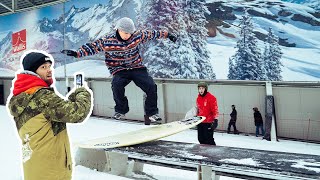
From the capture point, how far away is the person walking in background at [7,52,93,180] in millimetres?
2330

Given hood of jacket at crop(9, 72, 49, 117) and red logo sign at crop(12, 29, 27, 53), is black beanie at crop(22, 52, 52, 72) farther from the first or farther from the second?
red logo sign at crop(12, 29, 27, 53)

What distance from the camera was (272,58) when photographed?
33.1 feet

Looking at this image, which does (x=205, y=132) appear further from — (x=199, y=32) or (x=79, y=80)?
(x=199, y=32)

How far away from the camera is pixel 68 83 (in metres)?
16.6

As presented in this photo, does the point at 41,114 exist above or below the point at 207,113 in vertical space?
above

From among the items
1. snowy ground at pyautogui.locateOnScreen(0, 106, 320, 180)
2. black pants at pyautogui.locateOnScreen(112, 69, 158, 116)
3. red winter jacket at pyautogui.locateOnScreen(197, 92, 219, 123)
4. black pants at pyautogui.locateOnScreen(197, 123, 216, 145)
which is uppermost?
black pants at pyautogui.locateOnScreen(112, 69, 158, 116)

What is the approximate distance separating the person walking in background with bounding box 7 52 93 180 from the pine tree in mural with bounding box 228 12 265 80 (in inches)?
348

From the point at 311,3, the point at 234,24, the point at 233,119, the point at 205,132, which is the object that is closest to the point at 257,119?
the point at 233,119

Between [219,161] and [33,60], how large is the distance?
2.54 meters

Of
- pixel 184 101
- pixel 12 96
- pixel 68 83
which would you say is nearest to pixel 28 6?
pixel 68 83

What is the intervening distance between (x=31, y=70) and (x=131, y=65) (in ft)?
7.04

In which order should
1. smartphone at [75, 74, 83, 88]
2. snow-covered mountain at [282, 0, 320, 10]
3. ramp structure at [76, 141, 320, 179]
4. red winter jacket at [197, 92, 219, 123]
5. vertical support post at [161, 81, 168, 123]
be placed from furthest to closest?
1. vertical support post at [161, 81, 168, 123]
2. snow-covered mountain at [282, 0, 320, 10]
3. red winter jacket at [197, 92, 219, 123]
4. ramp structure at [76, 141, 320, 179]
5. smartphone at [75, 74, 83, 88]

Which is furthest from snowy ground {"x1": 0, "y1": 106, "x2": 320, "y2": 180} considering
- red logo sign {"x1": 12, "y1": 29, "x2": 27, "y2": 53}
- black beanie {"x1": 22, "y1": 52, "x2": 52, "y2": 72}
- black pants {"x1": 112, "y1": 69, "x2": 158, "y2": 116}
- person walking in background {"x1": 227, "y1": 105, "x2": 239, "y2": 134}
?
red logo sign {"x1": 12, "y1": 29, "x2": 27, "y2": 53}

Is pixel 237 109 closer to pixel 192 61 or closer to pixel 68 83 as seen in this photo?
pixel 192 61
